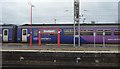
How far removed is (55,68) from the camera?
1357cm

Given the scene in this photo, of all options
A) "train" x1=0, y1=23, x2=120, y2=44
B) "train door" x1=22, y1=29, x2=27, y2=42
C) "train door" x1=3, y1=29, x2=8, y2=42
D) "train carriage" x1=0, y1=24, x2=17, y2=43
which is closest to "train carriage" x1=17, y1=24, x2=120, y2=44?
"train" x1=0, y1=23, x2=120, y2=44

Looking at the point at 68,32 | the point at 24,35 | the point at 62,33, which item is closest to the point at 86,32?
the point at 68,32

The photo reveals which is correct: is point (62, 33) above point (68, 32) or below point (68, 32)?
below

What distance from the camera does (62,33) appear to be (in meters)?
34.3

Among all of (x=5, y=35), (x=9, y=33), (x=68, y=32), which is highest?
(x=68, y=32)

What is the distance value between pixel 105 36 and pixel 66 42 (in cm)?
541

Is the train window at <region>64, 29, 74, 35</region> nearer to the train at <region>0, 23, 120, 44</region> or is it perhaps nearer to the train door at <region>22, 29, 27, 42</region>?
the train at <region>0, 23, 120, 44</region>

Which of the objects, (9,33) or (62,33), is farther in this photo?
(9,33)

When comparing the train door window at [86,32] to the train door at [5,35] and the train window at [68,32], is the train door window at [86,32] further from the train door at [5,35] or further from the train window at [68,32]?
the train door at [5,35]

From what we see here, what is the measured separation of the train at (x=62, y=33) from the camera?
108 feet

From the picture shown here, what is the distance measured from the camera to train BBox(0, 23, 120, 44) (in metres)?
33.0

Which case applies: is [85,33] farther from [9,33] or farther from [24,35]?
[9,33]

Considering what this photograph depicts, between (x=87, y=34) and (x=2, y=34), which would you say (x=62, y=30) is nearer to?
(x=87, y=34)

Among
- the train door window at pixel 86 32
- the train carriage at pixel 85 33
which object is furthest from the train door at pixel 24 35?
the train door window at pixel 86 32
